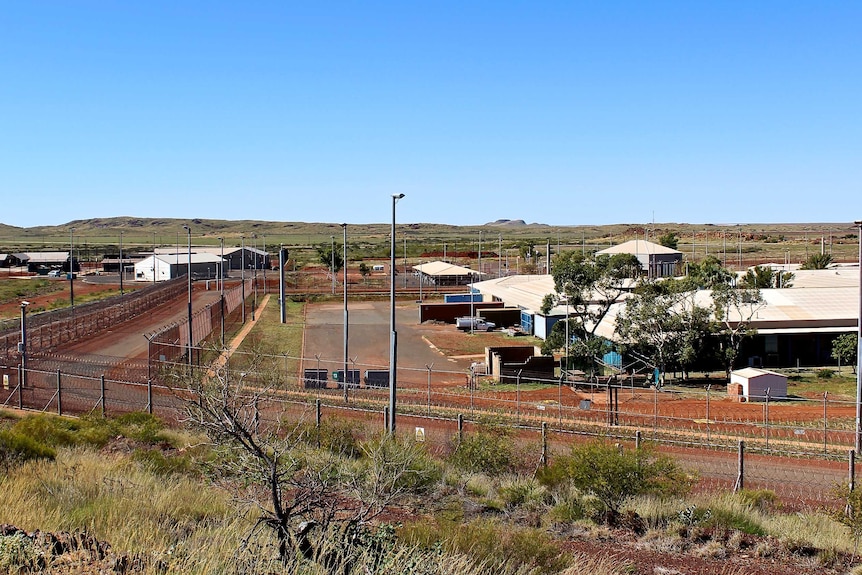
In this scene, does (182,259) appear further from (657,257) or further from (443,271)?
(657,257)

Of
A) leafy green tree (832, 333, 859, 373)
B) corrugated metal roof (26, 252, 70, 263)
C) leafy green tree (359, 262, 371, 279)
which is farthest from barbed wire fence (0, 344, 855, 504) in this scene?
corrugated metal roof (26, 252, 70, 263)

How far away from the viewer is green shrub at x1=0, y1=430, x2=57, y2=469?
14.5m

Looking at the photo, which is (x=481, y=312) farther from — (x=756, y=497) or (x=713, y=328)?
(x=756, y=497)

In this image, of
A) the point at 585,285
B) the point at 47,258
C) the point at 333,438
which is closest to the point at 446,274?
the point at 585,285

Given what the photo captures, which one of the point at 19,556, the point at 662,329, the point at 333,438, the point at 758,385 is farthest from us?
the point at 662,329

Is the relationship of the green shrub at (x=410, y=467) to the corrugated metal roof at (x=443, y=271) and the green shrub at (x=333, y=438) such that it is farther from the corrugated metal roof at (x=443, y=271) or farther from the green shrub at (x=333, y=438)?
the corrugated metal roof at (x=443, y=271)

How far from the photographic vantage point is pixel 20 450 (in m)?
15.1

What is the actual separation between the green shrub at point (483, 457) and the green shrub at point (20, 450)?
27.9ft

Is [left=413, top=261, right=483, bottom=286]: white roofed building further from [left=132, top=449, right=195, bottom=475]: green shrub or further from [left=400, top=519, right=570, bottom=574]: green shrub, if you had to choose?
[left=400, top=519, right=570, bottom=574]: green shrub

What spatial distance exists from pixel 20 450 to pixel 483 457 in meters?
9.50

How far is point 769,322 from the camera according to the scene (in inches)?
1777

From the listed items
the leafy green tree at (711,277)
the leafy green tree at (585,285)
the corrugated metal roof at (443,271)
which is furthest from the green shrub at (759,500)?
the corrugated metal roof at (443,271)

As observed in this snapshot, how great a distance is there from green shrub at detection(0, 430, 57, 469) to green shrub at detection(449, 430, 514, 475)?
27.9 ft

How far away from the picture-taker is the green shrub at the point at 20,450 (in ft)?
47.6
